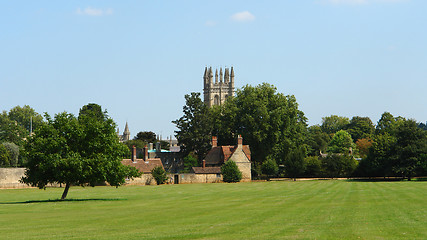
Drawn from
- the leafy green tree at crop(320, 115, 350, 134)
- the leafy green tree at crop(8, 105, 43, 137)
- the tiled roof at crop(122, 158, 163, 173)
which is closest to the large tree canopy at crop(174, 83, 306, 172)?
the tiled roof at crop(122, 158, 163, 173)

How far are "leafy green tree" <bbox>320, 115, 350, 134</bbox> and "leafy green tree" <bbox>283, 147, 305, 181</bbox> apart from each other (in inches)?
3790

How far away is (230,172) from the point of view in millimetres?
87000

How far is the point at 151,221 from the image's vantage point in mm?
24297

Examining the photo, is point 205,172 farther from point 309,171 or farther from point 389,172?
point 389,172

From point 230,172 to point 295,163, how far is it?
12.8m

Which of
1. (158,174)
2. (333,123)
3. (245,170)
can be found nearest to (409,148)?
(245,170)

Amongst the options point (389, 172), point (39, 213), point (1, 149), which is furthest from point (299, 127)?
point (39, 213)

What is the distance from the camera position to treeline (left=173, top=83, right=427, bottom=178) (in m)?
82.8

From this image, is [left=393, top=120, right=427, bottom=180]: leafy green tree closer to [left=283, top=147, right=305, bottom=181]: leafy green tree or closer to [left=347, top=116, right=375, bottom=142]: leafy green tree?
[left=283, top=147, right=305, bottom=181]: leafy green tree

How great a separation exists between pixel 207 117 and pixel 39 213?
8015 centimetres

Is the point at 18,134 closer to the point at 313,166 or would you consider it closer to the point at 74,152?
the point at 313,166

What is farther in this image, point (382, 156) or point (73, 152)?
point (382, 156)

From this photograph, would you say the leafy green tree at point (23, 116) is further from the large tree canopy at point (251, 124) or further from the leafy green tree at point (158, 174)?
the leafy green tree at point (158, 174)

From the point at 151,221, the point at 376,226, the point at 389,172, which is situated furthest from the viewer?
the point at 389,172
